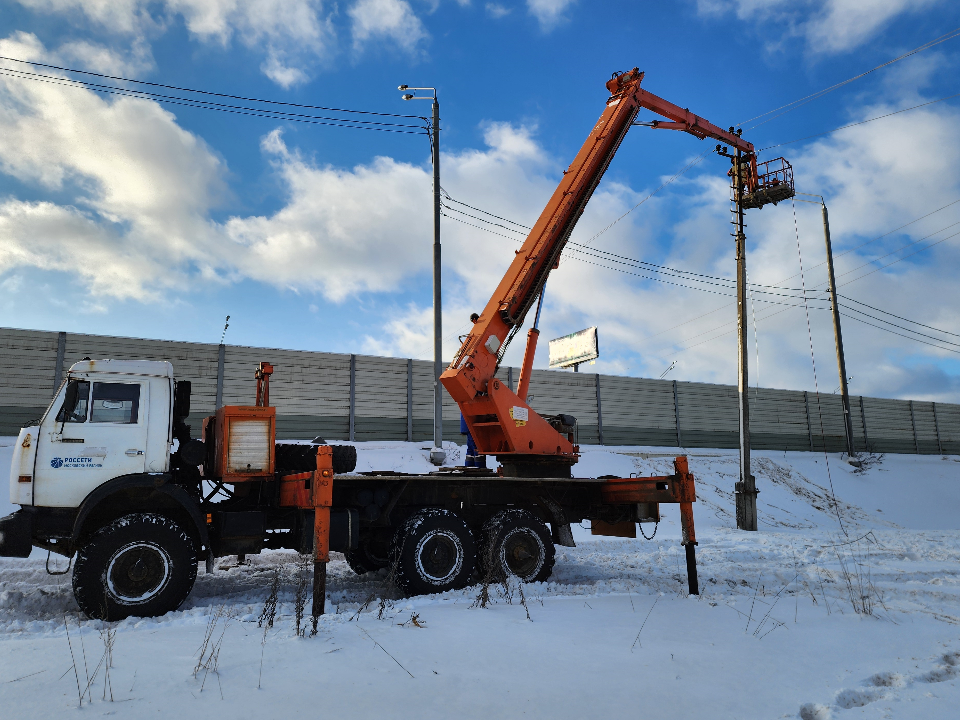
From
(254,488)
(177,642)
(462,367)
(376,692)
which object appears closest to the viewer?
(376,692)

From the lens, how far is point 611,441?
75.5ft

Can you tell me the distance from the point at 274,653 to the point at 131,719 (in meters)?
1.23

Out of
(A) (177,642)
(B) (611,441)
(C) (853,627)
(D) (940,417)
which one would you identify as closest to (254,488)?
(A) (177,642)

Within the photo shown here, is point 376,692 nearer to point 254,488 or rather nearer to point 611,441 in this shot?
point 254,488

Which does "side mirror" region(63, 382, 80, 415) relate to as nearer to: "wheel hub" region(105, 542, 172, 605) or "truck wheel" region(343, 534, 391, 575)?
"wheel hub" region(105, 542, 172, 605)

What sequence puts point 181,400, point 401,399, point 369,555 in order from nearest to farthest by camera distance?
point 181,400 < point 369,555 < point 401,399

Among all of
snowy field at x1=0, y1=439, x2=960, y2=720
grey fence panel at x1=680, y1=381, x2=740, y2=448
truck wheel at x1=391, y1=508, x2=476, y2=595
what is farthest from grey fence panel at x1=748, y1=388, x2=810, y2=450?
truck wheel at x1=391, y1=508, x2=476, y2=595

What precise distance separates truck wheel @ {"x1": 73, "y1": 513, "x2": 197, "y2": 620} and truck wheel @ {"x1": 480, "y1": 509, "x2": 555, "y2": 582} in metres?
3.47

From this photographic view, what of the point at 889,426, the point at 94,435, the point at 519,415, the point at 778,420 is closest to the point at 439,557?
the point at 519,415

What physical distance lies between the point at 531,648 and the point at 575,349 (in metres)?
27.8

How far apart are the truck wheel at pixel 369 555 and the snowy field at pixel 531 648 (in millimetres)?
189

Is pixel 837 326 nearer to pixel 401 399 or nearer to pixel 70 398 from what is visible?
pixel 401 399

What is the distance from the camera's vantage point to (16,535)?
6.15 m

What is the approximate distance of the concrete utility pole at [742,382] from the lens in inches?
A: 620
